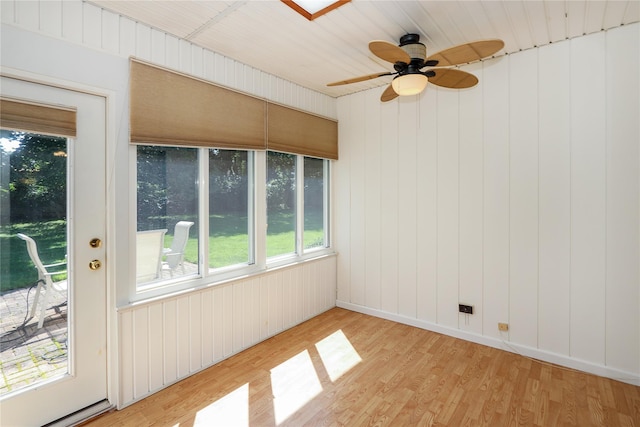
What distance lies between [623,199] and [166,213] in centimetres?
358

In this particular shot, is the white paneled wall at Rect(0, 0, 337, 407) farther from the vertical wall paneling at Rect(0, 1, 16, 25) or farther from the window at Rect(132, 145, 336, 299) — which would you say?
the window at Rect(132, 145, 336, 299)

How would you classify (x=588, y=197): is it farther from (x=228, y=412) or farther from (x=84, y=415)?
(x=84, y=415)

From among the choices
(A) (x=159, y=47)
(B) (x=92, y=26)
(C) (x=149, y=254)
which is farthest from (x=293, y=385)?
(B) (x=92, y=26)

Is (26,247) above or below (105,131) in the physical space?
below

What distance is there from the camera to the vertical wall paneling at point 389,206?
3584 millimetres

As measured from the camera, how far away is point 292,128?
136 inches

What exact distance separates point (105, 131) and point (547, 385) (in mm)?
3760

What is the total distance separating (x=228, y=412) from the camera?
6.97ft

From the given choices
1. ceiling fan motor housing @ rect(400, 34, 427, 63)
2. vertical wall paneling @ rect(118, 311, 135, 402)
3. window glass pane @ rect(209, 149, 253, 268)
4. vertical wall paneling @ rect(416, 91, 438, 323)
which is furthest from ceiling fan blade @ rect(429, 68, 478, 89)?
vertical wall paneling @ rect(118, 311, 135, 402)

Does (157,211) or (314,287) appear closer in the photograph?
(157,211)

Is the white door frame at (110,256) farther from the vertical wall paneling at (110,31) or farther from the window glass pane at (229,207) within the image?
the window glass pane at (229,207)

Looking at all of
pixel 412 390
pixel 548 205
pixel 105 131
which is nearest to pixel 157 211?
pixel 105 131

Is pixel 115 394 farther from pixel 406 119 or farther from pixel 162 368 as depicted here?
pixel 406 119

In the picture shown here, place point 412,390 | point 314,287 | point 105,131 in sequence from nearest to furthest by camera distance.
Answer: point 105,131
point 412,390
point 314,287
